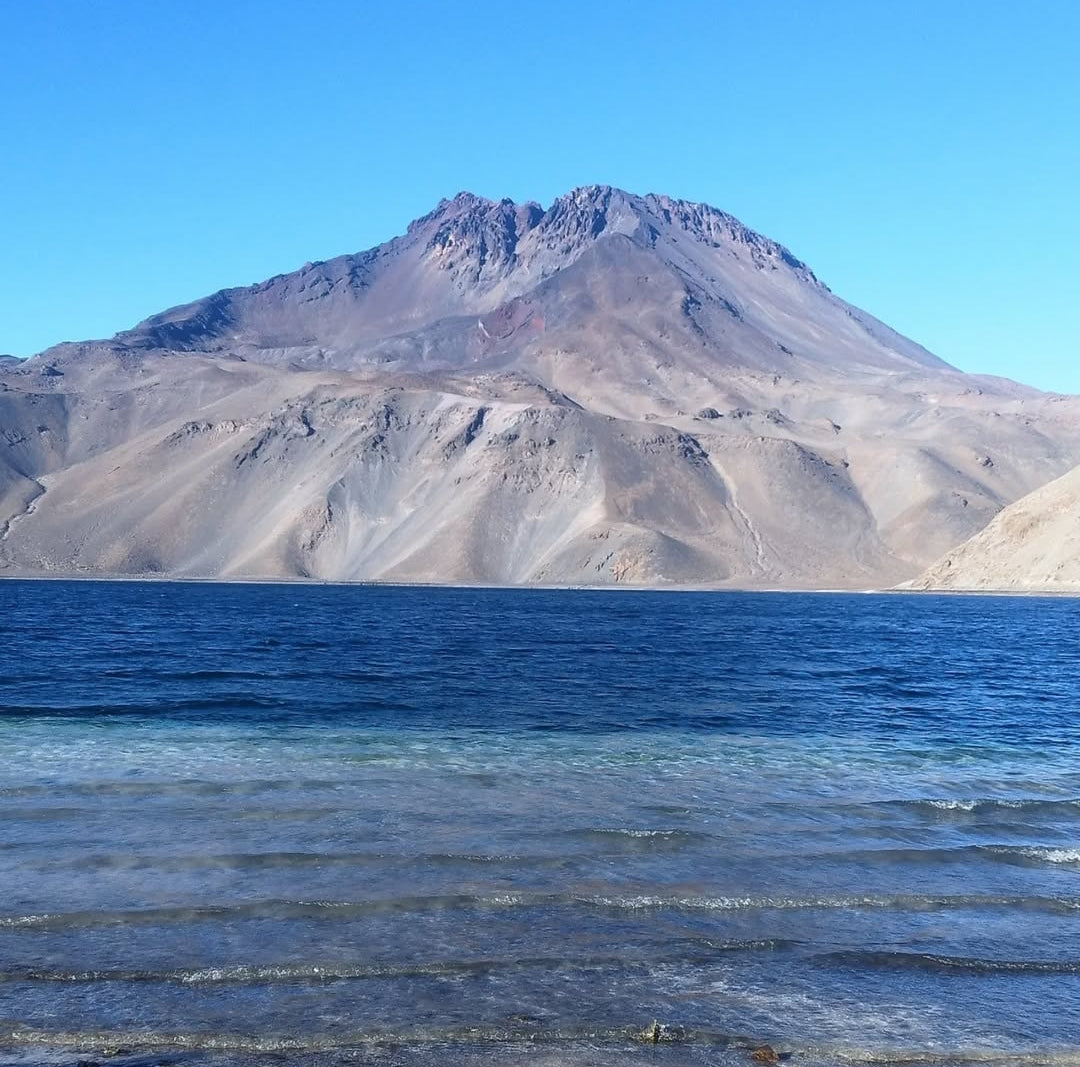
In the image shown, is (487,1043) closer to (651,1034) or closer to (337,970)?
(651,1034)

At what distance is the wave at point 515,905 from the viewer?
1398 cm

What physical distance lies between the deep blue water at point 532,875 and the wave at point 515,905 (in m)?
0.05

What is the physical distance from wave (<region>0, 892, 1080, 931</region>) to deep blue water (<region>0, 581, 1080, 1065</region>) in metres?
0.05

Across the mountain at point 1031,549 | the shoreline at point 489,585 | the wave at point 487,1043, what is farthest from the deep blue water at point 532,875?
the shoreline at point 489,585

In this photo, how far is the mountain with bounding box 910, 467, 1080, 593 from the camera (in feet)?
382

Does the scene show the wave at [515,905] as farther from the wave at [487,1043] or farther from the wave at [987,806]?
the wave at [987,806]

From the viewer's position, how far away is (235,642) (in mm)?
61250

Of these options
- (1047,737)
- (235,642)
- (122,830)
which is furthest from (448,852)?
(235,642)

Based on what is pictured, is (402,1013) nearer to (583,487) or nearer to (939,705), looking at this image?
(939,705)

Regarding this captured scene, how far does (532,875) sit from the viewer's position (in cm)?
1600

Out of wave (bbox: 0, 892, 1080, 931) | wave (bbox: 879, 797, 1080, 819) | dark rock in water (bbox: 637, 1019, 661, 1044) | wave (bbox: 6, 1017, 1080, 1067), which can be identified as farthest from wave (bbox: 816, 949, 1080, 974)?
wave (bbox: 879, 797, 1080, 819)

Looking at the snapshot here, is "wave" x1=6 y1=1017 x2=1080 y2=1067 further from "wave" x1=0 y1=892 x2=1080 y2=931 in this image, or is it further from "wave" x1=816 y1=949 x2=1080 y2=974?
"wave" x1=0 y1=892 x2=1080 y2=931

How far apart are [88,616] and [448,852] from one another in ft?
231

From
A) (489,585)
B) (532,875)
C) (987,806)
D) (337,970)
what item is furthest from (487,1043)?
(489,585)
